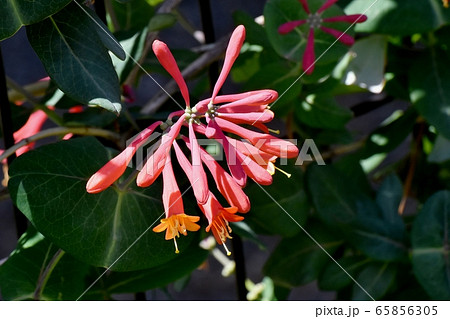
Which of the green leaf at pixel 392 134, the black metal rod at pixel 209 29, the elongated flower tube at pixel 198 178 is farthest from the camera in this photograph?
the green leaf at pixel 392 134

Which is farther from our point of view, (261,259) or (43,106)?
(261,259)

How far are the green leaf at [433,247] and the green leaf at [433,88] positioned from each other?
0.29 ft

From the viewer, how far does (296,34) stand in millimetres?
777

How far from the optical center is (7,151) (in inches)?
27.5

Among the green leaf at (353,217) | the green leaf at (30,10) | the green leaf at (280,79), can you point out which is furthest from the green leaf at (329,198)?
the green leaf at (30,10)

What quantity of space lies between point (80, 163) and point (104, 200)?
4cm

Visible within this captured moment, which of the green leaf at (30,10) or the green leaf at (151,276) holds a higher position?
the green leaf at (30,10)

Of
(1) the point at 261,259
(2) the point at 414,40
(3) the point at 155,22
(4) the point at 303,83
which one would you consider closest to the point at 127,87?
(3) the point at 155,22

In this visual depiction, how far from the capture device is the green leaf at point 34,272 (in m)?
0.71

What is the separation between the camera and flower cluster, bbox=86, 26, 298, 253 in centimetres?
52

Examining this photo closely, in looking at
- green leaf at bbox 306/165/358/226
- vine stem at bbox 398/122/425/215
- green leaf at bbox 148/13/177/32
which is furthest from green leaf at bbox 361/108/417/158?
green leaf at bbox 148/13/177/32

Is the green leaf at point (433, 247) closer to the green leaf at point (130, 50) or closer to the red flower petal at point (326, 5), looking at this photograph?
the red flower petal at point (326, 5)

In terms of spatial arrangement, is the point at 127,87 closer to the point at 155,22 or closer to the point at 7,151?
the point at 155,22

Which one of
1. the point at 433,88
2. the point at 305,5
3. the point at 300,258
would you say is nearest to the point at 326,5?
the point at 305,5
